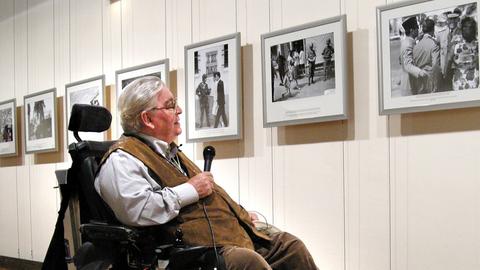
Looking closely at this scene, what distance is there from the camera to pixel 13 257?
5.29 metres

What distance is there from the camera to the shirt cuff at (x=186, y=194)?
2.27m

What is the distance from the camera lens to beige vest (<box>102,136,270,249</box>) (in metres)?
2.26

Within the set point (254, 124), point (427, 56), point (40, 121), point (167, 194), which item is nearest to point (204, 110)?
point (254, 124)

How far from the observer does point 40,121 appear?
4961 millimetres

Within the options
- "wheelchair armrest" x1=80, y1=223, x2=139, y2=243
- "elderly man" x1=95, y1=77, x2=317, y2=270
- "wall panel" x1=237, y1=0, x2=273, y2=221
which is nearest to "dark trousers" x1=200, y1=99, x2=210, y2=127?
"wall panel" x1=237, y1=0, x2=273, y2=221

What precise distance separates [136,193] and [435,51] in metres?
1.56

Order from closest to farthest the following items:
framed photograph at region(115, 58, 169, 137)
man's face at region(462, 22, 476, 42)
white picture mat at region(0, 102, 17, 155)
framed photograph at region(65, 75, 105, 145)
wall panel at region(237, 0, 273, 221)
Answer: man's face at region(462, 22, 476, 42) < wall panel at region(237, 0, 273, 221) < framed photograph at region(115, 58, 169, 137) < framed photograph at region(65, 75, 105, 145) < white picture mat at region(0, 102, 17, 155)

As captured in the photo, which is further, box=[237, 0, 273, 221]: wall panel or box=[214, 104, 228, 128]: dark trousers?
box=[214, 104, 228, 128]: dark trousers

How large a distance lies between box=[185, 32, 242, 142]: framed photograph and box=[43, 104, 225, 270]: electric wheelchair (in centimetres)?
98

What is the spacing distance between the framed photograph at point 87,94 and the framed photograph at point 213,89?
100 centimetres

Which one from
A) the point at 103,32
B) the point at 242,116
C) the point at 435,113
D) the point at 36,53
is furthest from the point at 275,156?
the point at 36,53

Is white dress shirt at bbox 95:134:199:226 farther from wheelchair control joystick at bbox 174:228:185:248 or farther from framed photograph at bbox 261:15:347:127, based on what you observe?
framed photograph at bbox 261:15:347:127

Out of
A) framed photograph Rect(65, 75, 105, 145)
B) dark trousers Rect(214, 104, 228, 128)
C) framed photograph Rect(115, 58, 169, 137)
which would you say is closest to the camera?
dark trousers Rect(214, 104, 228, 128)

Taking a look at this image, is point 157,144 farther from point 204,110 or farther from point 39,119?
point 39,119
